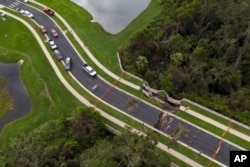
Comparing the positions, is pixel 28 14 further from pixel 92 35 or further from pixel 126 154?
pixel 126 154

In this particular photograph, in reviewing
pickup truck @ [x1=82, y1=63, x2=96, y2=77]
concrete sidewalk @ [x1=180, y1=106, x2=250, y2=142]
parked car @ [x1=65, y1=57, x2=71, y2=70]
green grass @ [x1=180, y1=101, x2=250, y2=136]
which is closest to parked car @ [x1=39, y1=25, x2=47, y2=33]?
parked car @ [x1=65, y1=57, x2=71, y2=70]

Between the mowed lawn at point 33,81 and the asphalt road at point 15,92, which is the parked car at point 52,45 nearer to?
the mowed lawn at point 33,81

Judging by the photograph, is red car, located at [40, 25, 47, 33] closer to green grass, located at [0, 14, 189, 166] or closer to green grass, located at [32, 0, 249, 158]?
green grass, located at [0, 14, 189, 166]

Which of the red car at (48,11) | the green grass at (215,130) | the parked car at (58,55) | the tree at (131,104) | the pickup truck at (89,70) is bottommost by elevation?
the green grass at (215,130)

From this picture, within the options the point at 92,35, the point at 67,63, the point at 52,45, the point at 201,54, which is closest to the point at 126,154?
the point at 201,54

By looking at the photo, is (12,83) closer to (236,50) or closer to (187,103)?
(187,103)

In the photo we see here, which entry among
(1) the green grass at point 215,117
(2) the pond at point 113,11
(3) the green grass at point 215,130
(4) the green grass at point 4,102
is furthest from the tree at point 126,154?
(2) the pond at point 113,11
